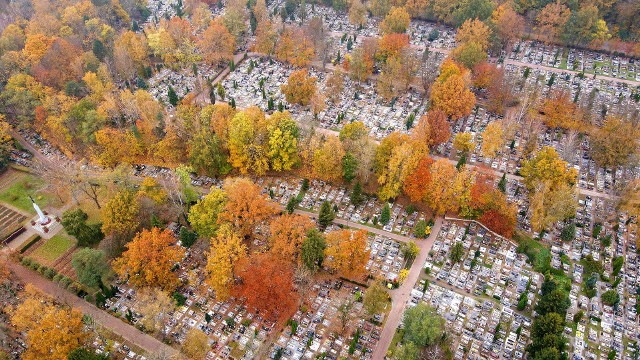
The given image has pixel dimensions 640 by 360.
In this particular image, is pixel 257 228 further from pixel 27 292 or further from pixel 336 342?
pixel 27 292

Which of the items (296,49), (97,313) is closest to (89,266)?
(97,313)

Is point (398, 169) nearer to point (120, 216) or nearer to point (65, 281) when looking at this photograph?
point (120, 216)

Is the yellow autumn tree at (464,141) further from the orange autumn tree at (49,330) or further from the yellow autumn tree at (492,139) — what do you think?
the orange autumn tree at (49,330)

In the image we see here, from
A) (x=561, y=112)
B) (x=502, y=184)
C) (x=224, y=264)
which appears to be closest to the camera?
(x=224, y=264)

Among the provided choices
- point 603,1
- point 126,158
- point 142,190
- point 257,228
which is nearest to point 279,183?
point 257,228

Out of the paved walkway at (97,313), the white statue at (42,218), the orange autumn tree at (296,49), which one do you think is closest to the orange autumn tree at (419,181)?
the paved walkway at (97,313)

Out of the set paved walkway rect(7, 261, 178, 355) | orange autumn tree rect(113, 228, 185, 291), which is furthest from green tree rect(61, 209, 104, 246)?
orange autumn tree rect(113, 228, 185, 291)

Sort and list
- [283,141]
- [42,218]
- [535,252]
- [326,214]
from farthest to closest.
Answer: [283,141] < [42,218] < [326,214] < [535,252]

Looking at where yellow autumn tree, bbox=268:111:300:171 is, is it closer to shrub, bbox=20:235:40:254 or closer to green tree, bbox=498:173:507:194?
green tree, bbox=498:173:507:194
